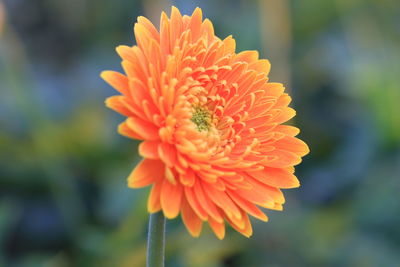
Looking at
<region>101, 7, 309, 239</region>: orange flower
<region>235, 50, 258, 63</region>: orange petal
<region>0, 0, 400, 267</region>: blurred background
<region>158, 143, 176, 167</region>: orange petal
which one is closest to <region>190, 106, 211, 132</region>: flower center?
<region>101, 7, 309, 239</region>: orange flower

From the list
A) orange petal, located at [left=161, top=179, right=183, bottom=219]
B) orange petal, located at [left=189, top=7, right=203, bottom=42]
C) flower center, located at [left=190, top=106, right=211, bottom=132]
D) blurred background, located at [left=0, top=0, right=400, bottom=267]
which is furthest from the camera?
blurred background, located at [left=0, top=0, right=400, bottom=267]

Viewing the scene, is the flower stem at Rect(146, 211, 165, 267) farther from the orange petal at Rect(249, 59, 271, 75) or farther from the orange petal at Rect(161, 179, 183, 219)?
the orange petal at Rect(249, 59, 271, 75)

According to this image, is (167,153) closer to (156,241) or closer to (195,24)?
(156,241)

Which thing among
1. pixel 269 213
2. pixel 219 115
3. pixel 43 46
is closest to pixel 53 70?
pixel 43 46

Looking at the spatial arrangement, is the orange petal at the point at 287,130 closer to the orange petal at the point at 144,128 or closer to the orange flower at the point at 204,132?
the orange flower at the point at 204,132

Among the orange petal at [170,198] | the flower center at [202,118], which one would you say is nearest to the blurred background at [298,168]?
the flower center at [202,118]

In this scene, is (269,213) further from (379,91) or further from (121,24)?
(121,24)
